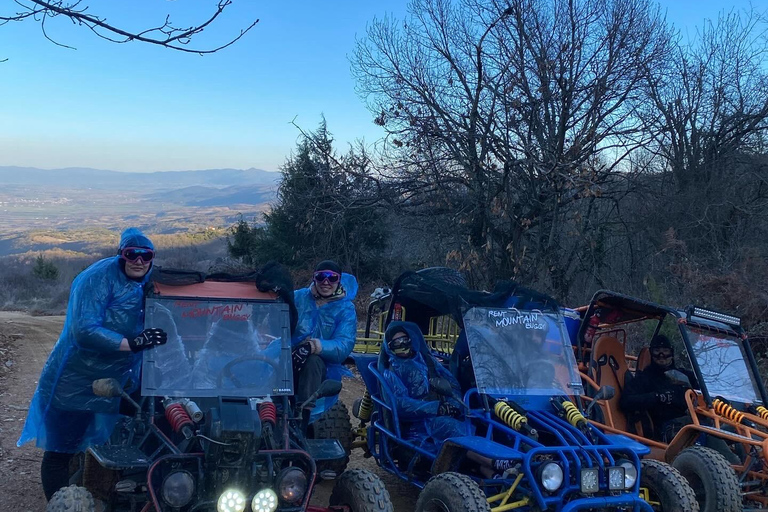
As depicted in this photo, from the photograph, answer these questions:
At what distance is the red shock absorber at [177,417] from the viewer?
13.4 feet

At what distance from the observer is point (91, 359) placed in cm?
479

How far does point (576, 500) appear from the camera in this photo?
4.45m

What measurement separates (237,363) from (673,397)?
4.21m

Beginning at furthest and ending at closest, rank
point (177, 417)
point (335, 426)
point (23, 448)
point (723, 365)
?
point (23, 448)
point (723, 365)
point (335, 426)
point (177, 417)

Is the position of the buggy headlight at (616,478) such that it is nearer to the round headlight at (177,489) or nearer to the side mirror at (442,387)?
the side mirror at (442,387)

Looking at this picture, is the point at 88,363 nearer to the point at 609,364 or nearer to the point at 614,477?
the point at 614,477

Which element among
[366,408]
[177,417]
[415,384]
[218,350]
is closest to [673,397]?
[415,384]

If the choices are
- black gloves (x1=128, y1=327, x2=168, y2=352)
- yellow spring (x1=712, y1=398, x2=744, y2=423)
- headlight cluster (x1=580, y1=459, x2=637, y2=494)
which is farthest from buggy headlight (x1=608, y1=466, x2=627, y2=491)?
black gloves (x1=128, y1=327, x2=168, y2=352)

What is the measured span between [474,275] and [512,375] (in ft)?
29.8

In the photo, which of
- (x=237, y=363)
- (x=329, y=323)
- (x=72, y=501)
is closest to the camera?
(x=72, y=501)

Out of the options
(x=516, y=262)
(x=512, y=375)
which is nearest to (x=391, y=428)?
(x=512, y=375)

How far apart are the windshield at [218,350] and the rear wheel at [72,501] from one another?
2.43 ft

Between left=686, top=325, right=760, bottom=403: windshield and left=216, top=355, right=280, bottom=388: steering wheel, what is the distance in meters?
4.03

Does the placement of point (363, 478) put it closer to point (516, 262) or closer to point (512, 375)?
point (512, 375)
